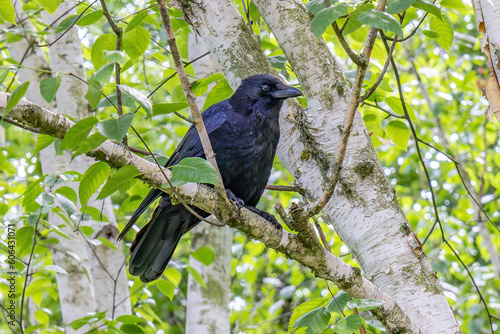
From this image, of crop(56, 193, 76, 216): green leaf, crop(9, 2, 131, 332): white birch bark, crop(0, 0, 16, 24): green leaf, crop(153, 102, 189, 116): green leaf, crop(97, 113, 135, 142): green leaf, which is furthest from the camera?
crop(9, 2, 131, 332): white birch bark

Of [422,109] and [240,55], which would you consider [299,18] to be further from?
[422,109]

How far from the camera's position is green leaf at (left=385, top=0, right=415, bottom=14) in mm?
1517

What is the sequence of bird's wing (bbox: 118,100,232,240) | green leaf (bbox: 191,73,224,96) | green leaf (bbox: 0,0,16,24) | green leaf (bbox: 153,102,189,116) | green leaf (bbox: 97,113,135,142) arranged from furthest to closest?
1. bird's wing (bbox: 118,100,232,240)
2. green leaf (bbox: 191,73,224,96)
3. green leaf (bbox: 0,0,16,24)
4. green leaf (bbox: 153,102,189,116)
5. green leaf (bbox: 97,113,135,142)

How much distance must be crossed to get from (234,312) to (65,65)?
428 centimetres

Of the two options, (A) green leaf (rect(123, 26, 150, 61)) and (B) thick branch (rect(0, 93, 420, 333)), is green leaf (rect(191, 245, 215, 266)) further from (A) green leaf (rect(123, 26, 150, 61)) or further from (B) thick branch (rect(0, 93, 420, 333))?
(A) green leaf (rect(123, 26, 150, 61))

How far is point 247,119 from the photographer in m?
2.66

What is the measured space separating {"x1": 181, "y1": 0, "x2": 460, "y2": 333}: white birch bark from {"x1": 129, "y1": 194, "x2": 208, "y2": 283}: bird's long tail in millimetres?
680

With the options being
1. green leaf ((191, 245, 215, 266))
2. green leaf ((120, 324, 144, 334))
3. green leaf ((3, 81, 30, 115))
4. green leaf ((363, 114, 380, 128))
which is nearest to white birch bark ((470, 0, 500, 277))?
green leaf ((363, 114, 380, 128))

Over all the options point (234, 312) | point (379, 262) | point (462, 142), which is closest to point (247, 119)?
point (379, 262)

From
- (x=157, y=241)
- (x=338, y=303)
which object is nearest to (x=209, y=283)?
(x=157, y=241)

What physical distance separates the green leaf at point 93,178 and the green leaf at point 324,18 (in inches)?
30.1

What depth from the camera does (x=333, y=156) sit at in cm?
212

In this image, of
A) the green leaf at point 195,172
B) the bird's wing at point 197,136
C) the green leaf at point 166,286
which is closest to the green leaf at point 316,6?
the green leaf at point 195,172

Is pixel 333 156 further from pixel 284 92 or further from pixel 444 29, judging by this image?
pixel 444 29
